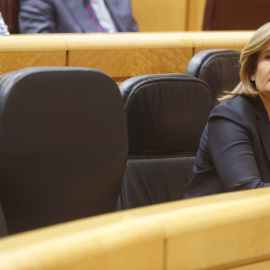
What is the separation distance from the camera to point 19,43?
0.70 metres

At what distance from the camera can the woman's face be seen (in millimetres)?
652

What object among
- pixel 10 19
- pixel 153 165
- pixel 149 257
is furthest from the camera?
pixel 10 19

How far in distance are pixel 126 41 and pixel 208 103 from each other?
6.4 inches

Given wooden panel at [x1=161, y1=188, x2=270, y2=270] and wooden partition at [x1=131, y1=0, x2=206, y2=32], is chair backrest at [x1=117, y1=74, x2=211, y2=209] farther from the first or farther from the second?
wooden partition at [x1=131, y1=0, x2=206, y2=32]

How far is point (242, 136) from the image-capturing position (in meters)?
0.61

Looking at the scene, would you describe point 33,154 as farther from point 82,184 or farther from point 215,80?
point 215,80

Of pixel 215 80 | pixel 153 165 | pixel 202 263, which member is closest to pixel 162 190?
pixel 153 165

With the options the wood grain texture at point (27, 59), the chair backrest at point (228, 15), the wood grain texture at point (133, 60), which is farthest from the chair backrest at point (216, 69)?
the chair backrest at point (228, 15)

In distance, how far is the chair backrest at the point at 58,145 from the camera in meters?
0.46

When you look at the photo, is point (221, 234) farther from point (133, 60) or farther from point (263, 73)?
point (133, 60)

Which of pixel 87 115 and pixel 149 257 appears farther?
pixel 87 115

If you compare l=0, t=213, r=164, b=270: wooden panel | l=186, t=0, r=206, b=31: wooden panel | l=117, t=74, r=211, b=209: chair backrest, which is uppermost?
l=0, t=213, r=164, b=270: wooden panel

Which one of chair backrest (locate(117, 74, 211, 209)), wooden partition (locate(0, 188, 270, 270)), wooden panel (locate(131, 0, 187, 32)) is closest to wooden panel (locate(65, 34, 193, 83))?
chair backrest (locate(117, 74, 211, 209))

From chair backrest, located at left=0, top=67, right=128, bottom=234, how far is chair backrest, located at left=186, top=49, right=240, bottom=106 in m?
0.24
